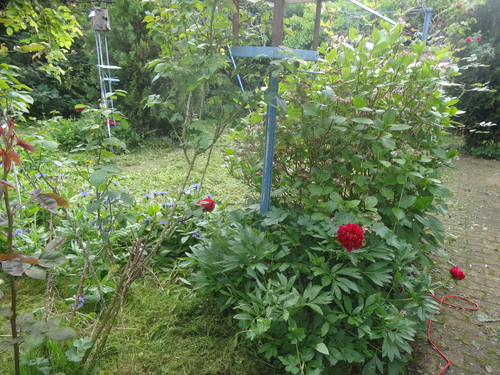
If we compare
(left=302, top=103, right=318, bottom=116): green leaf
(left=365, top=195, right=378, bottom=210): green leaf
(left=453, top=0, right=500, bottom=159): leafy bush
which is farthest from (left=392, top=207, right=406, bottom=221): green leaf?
(left=453, top=0, right=500, bottom=159): leafy bush

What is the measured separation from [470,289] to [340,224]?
154cm

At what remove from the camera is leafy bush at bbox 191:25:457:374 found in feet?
5.14

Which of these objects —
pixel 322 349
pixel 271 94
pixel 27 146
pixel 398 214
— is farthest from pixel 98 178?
pixel 398 214

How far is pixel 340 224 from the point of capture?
1656mm

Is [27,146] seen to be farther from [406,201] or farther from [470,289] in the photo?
[470,289]

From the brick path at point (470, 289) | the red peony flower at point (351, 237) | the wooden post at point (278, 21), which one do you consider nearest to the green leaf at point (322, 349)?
the red peony flower at point (351, 237)

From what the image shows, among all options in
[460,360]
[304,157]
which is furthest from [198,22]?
[460,360]

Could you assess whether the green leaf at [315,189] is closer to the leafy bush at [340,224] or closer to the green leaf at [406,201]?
the leafy bush at [340,224]

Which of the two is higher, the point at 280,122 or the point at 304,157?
the point at 280,122

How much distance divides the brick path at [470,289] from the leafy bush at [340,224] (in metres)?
0.27

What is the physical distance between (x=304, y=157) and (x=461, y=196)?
3439mm

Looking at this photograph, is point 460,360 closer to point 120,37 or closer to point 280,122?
point 280,122

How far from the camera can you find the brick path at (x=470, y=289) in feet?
6.01

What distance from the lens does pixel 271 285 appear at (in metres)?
1.73
